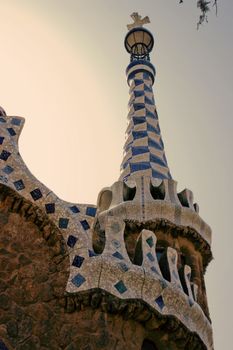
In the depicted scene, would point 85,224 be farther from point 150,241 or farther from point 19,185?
point 150,241

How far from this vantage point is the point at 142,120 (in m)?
8.82

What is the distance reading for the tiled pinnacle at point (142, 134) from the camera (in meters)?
7.90

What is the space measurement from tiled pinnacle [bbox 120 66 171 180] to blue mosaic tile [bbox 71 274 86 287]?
3320 mm

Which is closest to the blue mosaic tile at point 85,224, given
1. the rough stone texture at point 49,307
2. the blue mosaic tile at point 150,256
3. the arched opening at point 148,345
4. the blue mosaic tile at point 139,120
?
the rough stone texture at point 49,307

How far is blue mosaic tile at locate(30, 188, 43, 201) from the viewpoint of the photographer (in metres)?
4.90

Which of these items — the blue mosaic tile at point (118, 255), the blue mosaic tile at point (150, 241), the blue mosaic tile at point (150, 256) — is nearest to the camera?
the blue mosaic tile at point (118, 255)

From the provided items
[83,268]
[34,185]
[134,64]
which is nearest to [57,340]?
[83,268]

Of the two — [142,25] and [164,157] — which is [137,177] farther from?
[142,25]

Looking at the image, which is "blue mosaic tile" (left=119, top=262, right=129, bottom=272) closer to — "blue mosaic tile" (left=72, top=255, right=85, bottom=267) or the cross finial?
"blue mosaic tile" (left=72, top=255, right=85, bottom=267)

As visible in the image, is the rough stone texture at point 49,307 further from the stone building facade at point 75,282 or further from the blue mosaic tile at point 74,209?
the blue mosaic tile at point 74,209

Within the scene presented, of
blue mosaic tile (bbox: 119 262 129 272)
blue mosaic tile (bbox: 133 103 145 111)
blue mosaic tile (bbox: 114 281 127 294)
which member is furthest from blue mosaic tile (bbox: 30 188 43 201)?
blue mosaic tile (bbox: 133 103 145 111)

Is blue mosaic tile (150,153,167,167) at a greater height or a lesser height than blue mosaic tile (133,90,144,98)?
lesser

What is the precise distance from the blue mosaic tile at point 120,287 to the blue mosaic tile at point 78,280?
26 centimetres

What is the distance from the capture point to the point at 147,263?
498 centimetres
